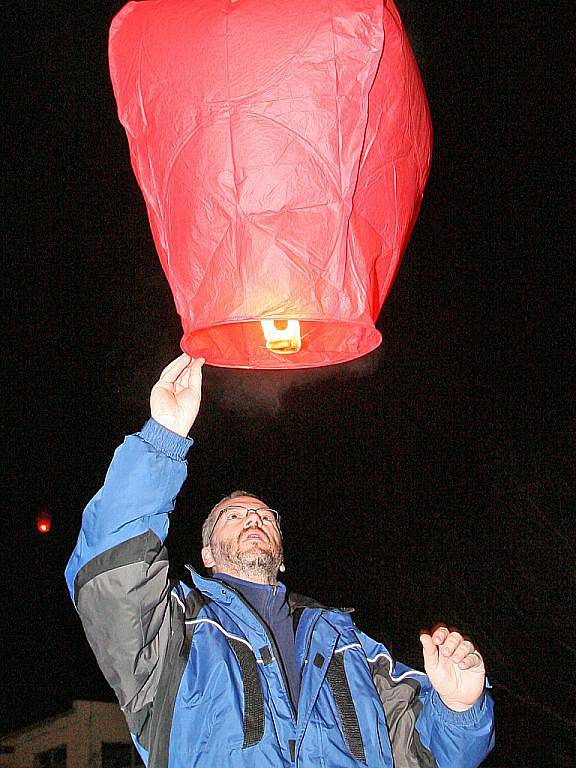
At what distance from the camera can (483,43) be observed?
3.11 meters

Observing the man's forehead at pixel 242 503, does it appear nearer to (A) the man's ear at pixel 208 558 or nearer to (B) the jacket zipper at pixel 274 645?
(A) the man's ear at pixel 208 558

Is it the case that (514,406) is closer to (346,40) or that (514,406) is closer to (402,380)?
(402,380)

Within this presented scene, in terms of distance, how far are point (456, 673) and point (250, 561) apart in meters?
0.54

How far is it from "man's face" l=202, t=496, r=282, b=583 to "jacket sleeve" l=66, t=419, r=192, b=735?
440 mm

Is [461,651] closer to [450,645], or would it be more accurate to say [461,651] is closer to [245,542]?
[450,645]

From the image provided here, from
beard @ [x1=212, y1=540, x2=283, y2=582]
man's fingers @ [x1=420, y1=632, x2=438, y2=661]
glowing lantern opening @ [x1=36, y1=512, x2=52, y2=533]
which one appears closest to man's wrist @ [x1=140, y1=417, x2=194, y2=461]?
beard @ [x1=212, y1=540, x2=283, y2=582]

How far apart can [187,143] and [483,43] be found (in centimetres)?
242

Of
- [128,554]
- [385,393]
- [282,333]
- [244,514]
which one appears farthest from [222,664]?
[385,393]

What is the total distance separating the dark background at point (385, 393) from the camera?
10.6ft

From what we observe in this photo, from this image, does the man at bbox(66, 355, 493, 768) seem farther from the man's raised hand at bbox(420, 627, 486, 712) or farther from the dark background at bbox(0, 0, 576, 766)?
the dark background at bbox(0, 0, 576, 766)

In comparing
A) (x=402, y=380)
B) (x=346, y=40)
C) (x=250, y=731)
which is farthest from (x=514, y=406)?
(x=346, y=40)

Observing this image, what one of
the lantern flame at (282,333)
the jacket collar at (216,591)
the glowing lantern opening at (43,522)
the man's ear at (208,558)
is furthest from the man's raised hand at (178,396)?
the glowing lantern opening at (43,522)

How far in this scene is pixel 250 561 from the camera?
1.94 meters

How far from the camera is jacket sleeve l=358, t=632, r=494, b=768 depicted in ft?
5.44
